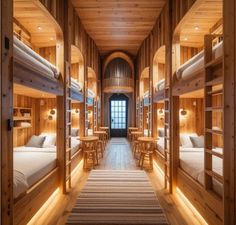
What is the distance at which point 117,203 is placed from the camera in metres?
3.59

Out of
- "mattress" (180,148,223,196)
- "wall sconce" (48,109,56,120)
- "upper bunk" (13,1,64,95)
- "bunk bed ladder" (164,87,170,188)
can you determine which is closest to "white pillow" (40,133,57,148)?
"wall sconce" (48,109,56,120)

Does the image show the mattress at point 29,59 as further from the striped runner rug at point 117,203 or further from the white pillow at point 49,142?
the white pillow at point 49,142

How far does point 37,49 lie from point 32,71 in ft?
13.4

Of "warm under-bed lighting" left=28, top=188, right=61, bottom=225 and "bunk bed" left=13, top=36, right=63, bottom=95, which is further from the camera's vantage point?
"warm under-bed lighting" left=28, top=188, right=61, bottom=225

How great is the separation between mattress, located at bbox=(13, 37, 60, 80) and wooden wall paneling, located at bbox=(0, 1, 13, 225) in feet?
1.44

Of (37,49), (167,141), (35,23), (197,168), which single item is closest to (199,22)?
(167,141)

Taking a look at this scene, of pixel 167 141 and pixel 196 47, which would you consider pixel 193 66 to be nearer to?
pixel 167 141

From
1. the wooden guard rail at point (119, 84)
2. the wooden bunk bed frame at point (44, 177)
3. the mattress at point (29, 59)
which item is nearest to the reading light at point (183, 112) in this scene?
the wooden bunk bed frame at point (44, 177)

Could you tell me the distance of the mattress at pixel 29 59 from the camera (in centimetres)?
259

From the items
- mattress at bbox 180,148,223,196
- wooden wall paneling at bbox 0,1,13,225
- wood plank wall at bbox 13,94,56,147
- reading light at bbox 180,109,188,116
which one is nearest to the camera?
wooden wall paneling at bbox 0,1,13,225

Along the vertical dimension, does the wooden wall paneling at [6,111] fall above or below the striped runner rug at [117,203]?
above

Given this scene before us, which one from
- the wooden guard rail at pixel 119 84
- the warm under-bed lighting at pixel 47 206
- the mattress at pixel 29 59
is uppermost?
the wooden guard rail at pixel 119 84

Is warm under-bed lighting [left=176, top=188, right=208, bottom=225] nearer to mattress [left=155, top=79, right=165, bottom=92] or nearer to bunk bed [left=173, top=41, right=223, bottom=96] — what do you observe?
Answer: bunk bed [left=173, top=41, right=223, bottom=96]

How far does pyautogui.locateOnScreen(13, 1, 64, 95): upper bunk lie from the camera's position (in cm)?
265
